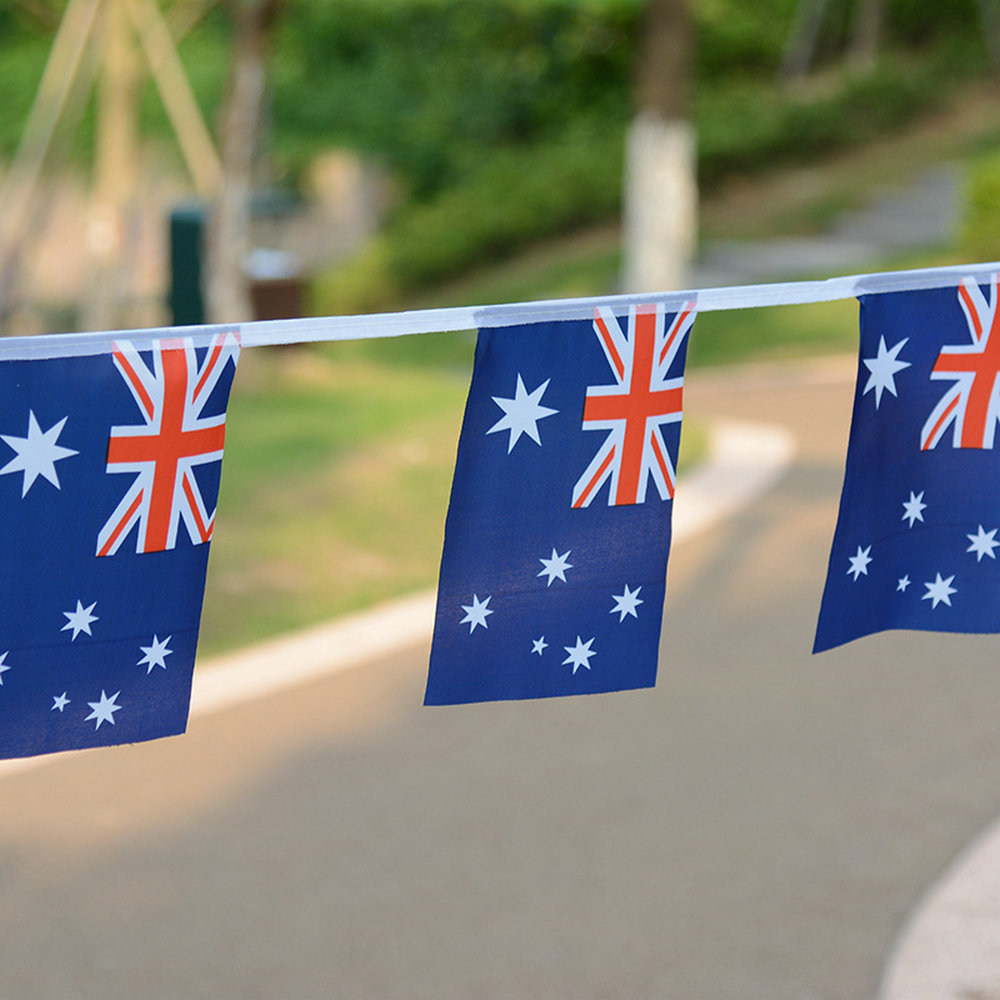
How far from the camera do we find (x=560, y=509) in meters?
3.92

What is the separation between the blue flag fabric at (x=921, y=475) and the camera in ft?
13.4

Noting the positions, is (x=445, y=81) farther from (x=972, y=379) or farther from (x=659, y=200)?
(x=972, y=379)

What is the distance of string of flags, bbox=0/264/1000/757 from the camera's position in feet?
11.3

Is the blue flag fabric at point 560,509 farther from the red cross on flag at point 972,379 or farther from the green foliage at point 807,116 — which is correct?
the green foliage at point 807,116

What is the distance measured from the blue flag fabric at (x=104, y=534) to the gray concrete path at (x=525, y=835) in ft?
5.28

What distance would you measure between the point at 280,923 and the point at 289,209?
2372 cm

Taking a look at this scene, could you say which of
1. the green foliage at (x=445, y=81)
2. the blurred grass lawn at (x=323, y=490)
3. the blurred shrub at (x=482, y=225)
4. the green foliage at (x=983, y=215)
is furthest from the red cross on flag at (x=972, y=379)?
the green foliage at (x=445, y=81)

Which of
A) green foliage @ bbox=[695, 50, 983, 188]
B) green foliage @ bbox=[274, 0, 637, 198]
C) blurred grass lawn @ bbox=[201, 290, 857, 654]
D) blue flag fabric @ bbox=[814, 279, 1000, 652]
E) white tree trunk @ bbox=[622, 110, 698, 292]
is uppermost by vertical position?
green foliage @ bbox=[274, 0, 637, 198]

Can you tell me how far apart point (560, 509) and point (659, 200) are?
1390cm

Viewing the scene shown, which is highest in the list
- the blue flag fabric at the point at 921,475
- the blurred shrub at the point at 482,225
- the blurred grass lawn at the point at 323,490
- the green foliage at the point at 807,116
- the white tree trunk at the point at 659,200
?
the green foliage at the point at 807,116

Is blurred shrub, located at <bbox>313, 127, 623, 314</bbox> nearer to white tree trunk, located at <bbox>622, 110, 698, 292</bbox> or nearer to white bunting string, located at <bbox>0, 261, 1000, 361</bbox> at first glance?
white tree trunk, located at <bbox>622, 110, 698, 292</bbox>

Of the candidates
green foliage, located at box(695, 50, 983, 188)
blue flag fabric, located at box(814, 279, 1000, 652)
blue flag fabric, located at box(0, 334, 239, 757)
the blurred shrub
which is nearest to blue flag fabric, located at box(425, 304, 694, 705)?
blue flag fabric, located at box(814, 279, 1000, 652)

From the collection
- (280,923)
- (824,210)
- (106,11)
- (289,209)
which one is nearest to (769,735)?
(280,923)

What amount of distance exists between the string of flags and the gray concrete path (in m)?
1.42
